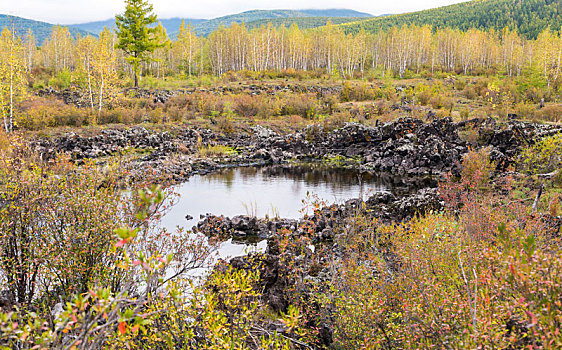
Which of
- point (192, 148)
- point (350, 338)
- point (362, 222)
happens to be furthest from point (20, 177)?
point (192, 148)

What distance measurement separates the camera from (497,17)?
133m

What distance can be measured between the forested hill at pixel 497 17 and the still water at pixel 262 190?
346 ft

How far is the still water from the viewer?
47.6 ft

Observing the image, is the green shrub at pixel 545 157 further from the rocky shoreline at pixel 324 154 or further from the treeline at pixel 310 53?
the treeline at pixel 310 53

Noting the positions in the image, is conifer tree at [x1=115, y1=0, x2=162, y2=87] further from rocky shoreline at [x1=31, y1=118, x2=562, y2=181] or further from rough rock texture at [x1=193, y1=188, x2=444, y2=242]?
rough rock texture at [x1=193, y1=188, x2=444, y2=242]

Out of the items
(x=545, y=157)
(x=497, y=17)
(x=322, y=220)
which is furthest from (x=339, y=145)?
(x=497, y=17)

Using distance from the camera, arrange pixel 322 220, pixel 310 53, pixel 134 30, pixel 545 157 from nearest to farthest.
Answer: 1. pixel 322 220
2. pixel 545 157
3. pixel 134 30
4. pixel 310 53

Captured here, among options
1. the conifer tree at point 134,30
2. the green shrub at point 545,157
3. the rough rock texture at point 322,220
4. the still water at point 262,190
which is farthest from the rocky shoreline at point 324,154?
the conifer tree at point 134,30

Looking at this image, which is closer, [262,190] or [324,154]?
[262,190]

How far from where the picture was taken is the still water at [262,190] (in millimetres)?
14516

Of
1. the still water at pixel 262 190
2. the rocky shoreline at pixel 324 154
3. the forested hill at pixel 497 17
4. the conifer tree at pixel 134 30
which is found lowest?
the still water at pixel 262 190

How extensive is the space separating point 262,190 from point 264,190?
0.09m

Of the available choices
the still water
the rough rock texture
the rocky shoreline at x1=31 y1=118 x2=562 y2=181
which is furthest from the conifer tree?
the rough rock texture

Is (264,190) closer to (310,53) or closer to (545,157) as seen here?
(545,157)
